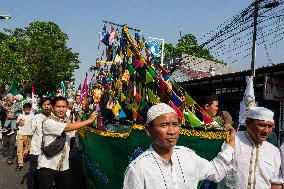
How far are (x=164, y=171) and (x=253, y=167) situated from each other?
1.41m

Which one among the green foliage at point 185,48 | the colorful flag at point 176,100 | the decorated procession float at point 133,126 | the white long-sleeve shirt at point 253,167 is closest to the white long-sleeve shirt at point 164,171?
the white long-sleeve shirt at point 253,167

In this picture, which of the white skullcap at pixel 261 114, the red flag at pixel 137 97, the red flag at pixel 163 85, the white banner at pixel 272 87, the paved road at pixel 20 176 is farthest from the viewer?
the white banner at pixel 272 87

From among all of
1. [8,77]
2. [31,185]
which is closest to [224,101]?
[31,185]

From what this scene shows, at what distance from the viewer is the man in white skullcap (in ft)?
12.4

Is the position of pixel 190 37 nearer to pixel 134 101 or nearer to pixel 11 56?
pixel 11 56

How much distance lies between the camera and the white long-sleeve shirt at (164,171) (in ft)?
8.73

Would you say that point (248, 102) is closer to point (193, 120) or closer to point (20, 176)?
point (193, 120)

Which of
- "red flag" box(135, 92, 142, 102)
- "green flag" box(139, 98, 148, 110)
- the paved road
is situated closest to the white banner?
the paved road

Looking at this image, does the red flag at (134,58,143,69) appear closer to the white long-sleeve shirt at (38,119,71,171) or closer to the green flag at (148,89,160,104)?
the green flag at (148,89,160,104)

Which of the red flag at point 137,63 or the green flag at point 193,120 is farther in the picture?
the red flag at point 137,63

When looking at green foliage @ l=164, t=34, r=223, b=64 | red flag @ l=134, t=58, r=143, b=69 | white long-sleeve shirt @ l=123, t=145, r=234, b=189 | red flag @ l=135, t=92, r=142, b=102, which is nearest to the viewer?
white long-sleeve shirt @ l=123, t=145, r=234, b=189

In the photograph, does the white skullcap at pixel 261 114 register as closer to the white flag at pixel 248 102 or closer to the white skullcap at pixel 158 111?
the white skullcap at pixel 158 111

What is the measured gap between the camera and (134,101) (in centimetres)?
646

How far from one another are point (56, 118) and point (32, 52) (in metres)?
49.7
